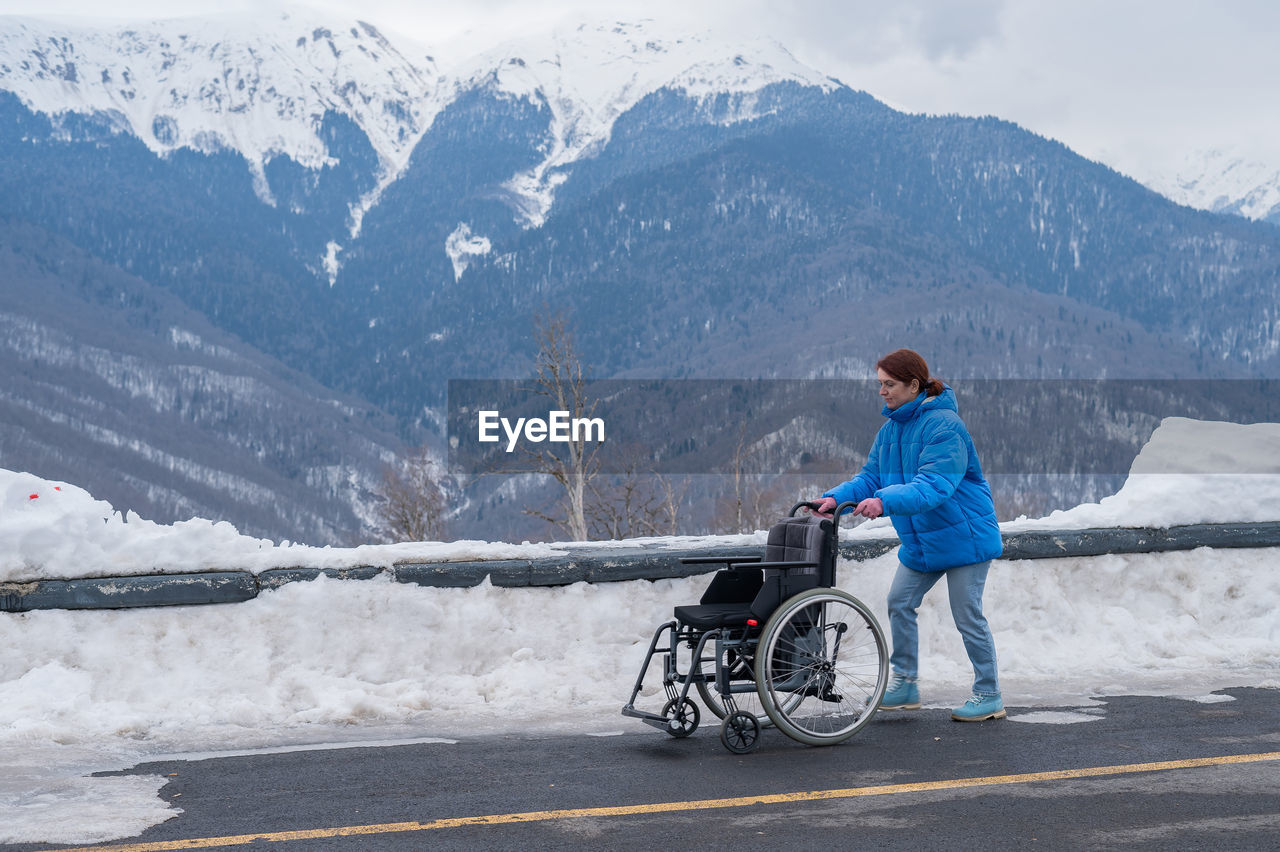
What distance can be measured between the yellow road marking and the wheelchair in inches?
33.4

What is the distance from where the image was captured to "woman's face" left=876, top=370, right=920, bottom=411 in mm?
6539

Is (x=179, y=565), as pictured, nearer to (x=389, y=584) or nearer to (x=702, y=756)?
(x=389, y=584)

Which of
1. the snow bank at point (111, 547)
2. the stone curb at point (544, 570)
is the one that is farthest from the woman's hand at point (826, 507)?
the snow bank at point (111, 547)

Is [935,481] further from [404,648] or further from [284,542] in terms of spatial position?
[284,542]

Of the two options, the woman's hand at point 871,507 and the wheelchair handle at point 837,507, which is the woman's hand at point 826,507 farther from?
the woman's hand at point 871,507

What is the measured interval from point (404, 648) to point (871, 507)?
2.94 metres

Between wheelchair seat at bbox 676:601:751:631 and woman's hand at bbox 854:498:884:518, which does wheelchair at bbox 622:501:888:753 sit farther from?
woman's hand at bbox 854:498:884:518

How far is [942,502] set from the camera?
20.8 ft

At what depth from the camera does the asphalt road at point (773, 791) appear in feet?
15.1

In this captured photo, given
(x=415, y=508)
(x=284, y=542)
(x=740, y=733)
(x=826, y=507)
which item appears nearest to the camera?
(x=740, y=733)

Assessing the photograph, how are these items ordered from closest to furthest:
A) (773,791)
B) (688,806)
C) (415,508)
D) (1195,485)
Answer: (688,806) < (773,791) < (1195,485) < (415,508)

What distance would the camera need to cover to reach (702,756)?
5.95m

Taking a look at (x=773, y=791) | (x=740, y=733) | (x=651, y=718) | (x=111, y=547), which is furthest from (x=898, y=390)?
(x=111, y=547)

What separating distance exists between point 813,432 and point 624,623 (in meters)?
151
